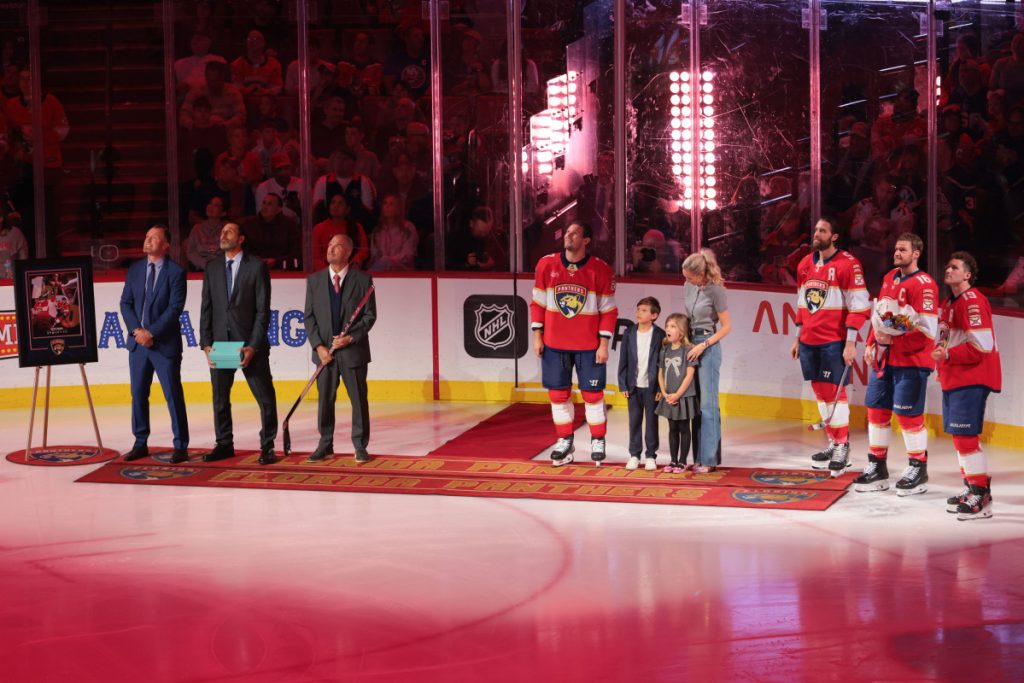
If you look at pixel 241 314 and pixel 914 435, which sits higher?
pixel 241 314

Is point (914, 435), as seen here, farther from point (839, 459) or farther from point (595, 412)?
point (595, 412)

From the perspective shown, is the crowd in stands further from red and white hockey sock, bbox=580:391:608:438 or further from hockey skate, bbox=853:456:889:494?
hockey skate, bbox=853:456:889:494

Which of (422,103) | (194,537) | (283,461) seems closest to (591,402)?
(283,461)

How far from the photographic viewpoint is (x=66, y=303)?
9.99 meters

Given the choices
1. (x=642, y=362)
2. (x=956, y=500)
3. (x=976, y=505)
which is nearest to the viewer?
(x=976, y=505)

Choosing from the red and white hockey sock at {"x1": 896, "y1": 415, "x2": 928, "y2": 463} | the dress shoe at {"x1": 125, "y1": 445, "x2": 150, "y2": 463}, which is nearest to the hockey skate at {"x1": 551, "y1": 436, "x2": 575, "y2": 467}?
the red and white hockey sock at {"x1": 896, "y1": 415, "x2": 928, "y2": 463}

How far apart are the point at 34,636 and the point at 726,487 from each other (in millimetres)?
4301

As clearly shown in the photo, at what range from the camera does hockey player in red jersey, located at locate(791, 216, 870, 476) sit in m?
8.99

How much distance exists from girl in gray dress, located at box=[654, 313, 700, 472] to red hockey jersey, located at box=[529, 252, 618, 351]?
18.2 inches

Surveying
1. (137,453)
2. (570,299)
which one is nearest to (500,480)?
(570,299)

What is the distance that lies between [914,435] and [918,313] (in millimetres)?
814

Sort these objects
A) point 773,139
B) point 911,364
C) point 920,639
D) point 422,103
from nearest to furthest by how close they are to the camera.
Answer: point 920,639 → point 911,364 → point 773,139 → point 422,103

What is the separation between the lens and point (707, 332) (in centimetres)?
905

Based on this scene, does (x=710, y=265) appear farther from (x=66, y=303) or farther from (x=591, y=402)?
(x=66, y=303)
